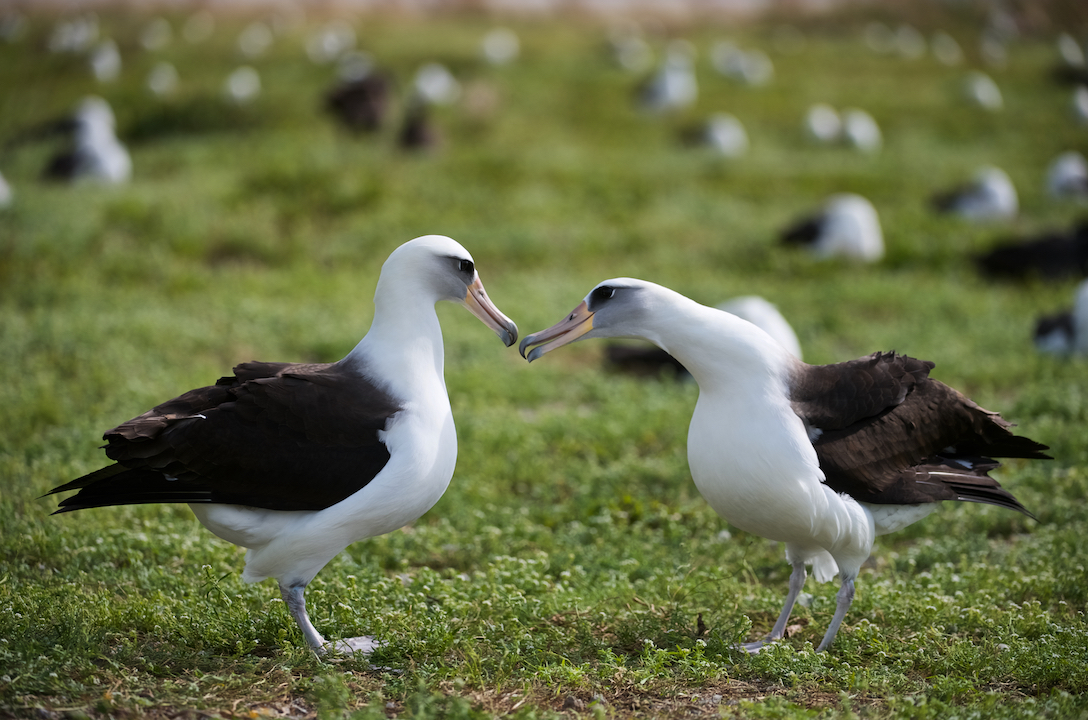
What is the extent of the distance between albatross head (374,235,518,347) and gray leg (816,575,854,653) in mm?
1674

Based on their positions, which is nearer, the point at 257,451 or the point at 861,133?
the point at 257,451

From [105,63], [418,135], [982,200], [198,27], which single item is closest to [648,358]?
[982,200]

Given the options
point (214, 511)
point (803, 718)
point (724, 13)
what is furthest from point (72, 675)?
point (724, 13)

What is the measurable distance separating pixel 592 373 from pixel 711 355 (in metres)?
4.07

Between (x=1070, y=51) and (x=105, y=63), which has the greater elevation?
(x=105, y=63)

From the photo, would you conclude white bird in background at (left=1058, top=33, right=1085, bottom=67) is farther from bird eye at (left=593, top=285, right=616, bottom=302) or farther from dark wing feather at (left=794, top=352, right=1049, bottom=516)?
bird eye at (left=593, top=285, right=616, bottom=302)

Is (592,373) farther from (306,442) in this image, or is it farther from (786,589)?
(306,442)

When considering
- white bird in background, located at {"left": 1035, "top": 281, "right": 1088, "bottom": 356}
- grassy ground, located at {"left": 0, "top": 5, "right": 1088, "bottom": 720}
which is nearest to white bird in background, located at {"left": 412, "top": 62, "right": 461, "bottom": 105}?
grassy ground, located at {"left": 0, "top": 5, "right": 1088, "bottom": 720}

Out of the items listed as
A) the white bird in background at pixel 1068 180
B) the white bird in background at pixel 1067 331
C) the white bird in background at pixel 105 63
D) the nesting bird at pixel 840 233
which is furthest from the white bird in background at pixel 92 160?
the white bird in background at pixel 1068 180

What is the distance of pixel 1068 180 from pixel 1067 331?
21.9ft

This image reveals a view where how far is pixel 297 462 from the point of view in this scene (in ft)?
12.2

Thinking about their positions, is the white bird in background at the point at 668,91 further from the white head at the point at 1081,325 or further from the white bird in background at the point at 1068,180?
the white head at the point at 1081,325

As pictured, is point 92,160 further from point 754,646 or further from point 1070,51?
point 1070,51

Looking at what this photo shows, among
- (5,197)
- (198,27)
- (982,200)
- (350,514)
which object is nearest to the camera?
(350,514)
